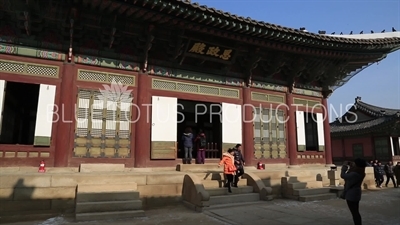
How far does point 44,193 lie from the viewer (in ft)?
24.4

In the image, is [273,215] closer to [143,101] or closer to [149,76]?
[143,101]

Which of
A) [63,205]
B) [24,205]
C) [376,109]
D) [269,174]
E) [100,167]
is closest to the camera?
[24,205]

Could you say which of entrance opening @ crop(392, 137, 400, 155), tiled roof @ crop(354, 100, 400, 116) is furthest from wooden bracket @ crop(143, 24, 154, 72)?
tiled roof @ crop(354, 100, 400, 116)

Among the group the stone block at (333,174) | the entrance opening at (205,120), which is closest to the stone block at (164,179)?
the entrance opening at (205,120)

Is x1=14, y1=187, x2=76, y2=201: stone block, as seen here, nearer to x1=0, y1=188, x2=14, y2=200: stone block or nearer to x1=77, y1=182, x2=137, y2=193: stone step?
x1=0, y1=188, x2=14, y2=200: stone block

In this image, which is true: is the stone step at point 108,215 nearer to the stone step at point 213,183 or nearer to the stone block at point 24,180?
the stone block at point 24,180

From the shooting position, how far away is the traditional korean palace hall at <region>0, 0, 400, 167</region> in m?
8.79

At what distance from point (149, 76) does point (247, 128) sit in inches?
184

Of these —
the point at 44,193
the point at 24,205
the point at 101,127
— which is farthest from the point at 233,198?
the point at 24,205

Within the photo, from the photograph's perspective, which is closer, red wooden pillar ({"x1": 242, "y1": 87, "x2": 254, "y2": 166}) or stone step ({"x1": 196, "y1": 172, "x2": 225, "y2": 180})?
stone step ({"x1": 196, "y1": 172, "x2": 225, "y2": 180})

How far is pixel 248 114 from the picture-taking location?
12.3 metres

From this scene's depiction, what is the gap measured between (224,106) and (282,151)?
3.63 metres

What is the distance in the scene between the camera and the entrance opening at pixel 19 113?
11.6 metres

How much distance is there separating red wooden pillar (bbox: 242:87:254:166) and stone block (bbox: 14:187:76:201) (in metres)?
6.93
